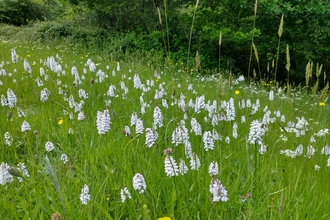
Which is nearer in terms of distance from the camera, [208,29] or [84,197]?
[84,197]

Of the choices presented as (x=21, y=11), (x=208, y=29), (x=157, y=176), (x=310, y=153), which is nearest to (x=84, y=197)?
(x=157, y=176)

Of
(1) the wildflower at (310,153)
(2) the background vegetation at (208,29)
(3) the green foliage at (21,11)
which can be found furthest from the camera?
(3) the green foliage at (21,11)

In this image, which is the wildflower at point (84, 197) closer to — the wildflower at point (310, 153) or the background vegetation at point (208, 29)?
the wildflower at point (310, 153)

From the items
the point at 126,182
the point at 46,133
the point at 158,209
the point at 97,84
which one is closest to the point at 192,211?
the point at 158,209

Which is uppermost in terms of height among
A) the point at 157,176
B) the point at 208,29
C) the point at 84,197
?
the point at 84,197

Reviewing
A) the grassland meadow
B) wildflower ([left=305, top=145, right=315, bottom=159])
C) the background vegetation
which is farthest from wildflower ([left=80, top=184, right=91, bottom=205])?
the background vegetation

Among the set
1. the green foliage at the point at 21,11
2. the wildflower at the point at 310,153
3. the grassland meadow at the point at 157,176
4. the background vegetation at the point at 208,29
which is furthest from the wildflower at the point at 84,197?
the green foliage at the point at 21,11

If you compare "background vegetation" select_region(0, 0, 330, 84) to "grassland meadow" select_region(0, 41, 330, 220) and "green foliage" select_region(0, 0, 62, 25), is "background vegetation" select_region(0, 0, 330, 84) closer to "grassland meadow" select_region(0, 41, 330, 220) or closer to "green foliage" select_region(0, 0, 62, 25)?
"grassland meadow" select_region(0, 41, 330, 220)

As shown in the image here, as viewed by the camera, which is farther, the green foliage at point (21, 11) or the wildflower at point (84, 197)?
the green foliage at point (21, 11)

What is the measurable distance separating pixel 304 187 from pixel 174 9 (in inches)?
392

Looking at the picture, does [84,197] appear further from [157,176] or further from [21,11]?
[21,11]

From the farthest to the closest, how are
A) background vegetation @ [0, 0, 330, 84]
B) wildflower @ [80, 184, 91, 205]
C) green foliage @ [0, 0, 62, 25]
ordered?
green foliage @ [0, 0, 62, 25]
background vegetation @ [0, 0, 330, 84]
wildflower @ [80, 184, 91, 205]

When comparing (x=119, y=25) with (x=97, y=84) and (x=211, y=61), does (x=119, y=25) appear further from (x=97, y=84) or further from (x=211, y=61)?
(x=97, y=84)

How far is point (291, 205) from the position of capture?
187cm
